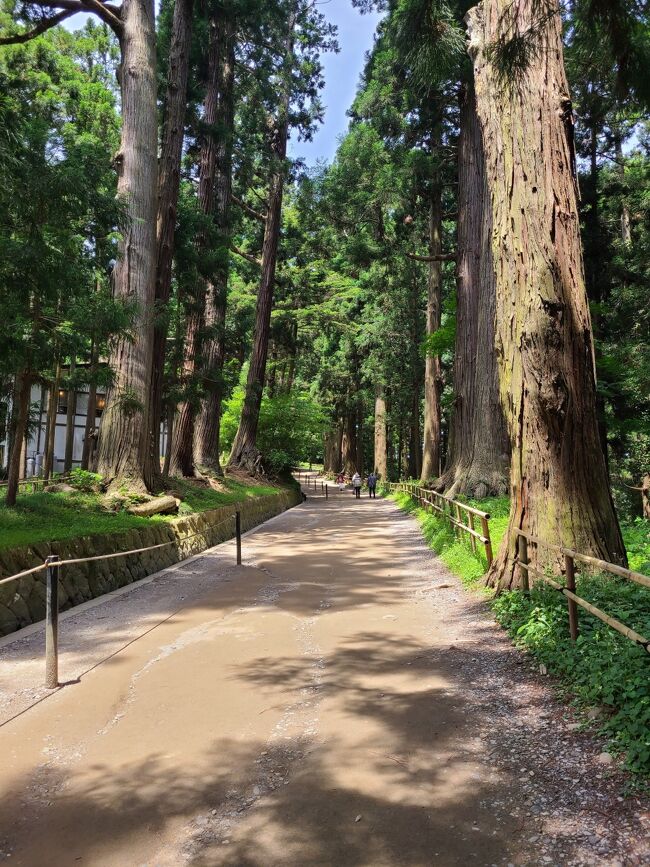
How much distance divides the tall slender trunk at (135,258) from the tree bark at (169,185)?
1.15 metres

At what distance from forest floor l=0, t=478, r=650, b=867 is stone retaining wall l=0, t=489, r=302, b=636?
17.6 inches

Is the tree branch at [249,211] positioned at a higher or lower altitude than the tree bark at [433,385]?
higher

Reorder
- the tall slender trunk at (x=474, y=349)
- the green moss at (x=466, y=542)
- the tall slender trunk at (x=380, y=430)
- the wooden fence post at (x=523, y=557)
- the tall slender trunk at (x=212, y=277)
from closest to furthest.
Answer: the wooden fence post at (x=523, y=557), the green moss at (x=466, y=542), the tall slender trunk at (x=474, y=349), the tall slender trunk at (x=212, y=277), the tall slender trunk at (x=380, y=430)

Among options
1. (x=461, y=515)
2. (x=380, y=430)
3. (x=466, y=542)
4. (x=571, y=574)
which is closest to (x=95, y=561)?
(x=466, y=542)

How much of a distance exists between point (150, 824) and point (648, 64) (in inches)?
314

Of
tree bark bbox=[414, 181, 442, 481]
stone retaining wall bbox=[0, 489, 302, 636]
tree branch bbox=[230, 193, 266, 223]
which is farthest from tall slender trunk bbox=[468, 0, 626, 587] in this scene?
tree branch bbox=[230, 193, 266, 223]

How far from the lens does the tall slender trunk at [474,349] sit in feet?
45.2

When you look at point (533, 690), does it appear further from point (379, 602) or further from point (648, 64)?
point (648, 64)

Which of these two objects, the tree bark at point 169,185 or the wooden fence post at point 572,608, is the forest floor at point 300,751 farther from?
the tree bark at point 169,185

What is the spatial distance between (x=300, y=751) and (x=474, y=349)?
13130mm

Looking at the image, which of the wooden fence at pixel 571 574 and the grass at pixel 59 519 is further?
the grass at pixel 59 519

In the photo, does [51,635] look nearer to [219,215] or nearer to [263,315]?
[219,215]

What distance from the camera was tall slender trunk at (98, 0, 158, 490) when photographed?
11.8m

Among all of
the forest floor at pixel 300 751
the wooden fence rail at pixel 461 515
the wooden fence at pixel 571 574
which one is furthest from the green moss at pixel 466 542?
the forest floor at pixel 300 751
